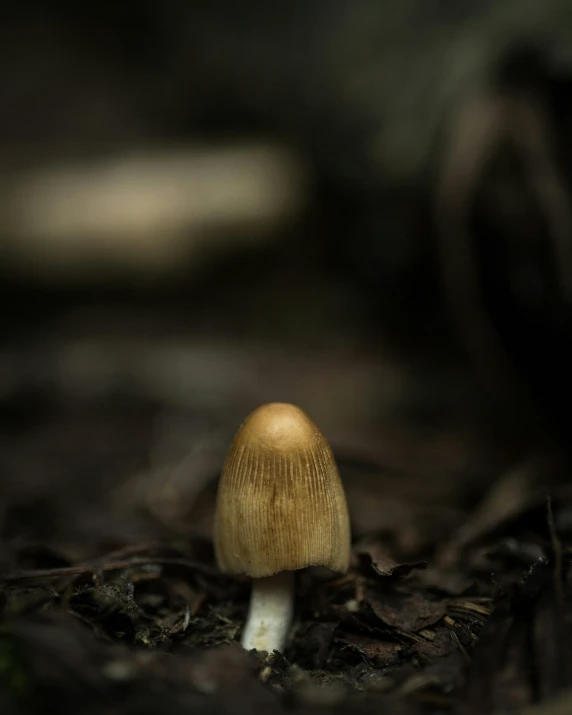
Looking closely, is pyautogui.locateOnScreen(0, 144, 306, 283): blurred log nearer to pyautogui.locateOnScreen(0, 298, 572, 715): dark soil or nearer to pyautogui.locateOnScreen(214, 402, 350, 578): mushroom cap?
pyautogui.locateOnScreen(0, 298, 572, 715): dark soil

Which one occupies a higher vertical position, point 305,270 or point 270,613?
point 305,270

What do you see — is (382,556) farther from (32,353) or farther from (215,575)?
(32,353)

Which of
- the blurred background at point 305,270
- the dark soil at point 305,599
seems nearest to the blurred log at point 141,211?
the blurred background at point 305,270

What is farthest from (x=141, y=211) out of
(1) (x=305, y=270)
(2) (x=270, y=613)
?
(2) (x=270, y=613)

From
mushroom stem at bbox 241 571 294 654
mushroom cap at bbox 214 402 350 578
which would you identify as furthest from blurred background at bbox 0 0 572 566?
mushroom cap at bbox 214 402 350 578

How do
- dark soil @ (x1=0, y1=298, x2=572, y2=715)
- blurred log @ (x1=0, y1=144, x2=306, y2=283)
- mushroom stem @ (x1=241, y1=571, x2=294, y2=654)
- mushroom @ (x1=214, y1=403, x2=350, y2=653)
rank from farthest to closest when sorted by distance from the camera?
blurred log @ (x1=0, y1=144, x2=306, y2=283) → mushroom stem @ (x1=241, y1=571, x2=294, y2=654) → mushroom @ (x1=214, y1=403, x2=350, y2=653) → dark soil @ (x1=0, y1=298, x2=572, y2=715)

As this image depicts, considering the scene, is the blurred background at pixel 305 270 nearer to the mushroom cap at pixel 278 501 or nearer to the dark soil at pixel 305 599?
the dark soil at pixel 305 599

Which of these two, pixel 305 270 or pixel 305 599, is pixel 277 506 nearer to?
pixel 305 599

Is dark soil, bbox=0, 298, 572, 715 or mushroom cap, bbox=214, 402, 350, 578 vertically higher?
mushroom cap, bbox=214, 402, 350, 578
